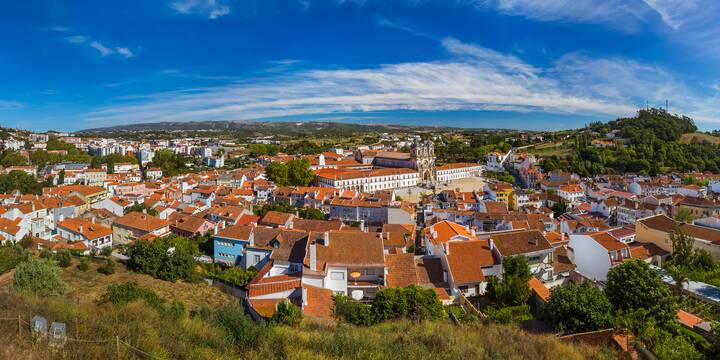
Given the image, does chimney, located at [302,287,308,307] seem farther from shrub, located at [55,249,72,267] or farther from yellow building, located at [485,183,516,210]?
yellow building, located at [485,183,516,210]

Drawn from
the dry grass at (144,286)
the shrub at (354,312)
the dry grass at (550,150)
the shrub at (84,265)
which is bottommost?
the dry grass at (144,286)

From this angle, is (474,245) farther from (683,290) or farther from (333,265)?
(683,290)

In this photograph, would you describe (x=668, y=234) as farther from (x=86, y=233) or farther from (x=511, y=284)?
(x=86, y=233)

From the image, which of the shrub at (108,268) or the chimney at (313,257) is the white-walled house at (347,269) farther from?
the shrub at (108,268)

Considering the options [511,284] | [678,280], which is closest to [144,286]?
[511,284]

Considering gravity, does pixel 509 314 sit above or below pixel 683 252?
below

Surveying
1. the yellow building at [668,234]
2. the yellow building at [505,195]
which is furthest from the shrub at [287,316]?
the yellow building at [505,195]

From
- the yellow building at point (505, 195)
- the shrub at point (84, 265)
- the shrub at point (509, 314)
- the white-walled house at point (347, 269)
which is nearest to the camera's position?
the shrub at point (509, 314)

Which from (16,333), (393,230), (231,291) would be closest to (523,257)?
(393,230)
